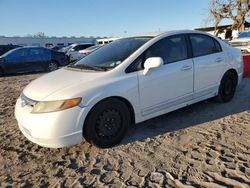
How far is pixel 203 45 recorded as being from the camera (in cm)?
532

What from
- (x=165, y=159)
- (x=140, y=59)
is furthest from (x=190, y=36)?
(x=165, y=159)

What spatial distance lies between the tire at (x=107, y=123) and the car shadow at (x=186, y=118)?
0.25 metres

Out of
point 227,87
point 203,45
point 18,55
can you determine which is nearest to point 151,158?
point 203,45

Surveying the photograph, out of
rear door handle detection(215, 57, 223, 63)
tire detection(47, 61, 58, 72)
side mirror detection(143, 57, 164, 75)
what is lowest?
tire detection(47, 61, 58, 72)

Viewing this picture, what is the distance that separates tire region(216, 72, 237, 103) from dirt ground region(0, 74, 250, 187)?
2.37 feet

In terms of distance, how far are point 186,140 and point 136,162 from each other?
96 centimetres

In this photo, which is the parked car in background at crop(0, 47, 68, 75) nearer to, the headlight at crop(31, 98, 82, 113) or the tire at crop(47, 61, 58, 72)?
the tire at crop(47, 61, 58, 72)

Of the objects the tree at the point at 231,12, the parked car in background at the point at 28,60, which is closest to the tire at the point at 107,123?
the parked car in background at the point at 28,60

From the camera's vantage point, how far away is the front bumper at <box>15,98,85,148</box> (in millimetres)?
3541

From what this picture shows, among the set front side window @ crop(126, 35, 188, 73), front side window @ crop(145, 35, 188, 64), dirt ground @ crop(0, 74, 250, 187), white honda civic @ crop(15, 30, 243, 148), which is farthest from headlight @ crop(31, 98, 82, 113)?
front side window @ crop(145, 35, 188, 64)

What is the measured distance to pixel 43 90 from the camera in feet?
12.7

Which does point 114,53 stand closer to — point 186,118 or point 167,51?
point 167,51

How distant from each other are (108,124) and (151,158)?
2.48ft

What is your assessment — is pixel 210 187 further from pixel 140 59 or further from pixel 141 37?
pixel 141 37
